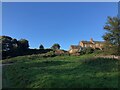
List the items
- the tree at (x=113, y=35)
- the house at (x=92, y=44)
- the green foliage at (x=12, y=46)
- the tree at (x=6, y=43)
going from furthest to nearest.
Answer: the house at (x=92, y=44) < the tree at (x=6, y=43) < the green foliage at (x=12, y=46) < the tree at (x=113, y=35)

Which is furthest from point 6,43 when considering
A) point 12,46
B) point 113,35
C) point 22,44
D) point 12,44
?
point 113,35

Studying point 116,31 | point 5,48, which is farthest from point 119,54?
point 5,48

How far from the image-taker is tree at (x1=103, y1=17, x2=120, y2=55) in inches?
666

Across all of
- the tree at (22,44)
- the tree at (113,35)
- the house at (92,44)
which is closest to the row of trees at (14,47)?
the tree at (22,44)

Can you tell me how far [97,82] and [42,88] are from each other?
63.7 inches

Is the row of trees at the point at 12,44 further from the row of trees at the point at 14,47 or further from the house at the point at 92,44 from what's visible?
the house at the point at 92,44

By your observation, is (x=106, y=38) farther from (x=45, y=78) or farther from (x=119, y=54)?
(x=45, y=78)

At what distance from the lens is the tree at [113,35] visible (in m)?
16.9

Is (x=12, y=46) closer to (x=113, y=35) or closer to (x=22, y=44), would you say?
(x=22, y=44)

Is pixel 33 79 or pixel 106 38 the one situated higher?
pixel 106 38

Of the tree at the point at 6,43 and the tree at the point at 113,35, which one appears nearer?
the tree at the point at 113,35

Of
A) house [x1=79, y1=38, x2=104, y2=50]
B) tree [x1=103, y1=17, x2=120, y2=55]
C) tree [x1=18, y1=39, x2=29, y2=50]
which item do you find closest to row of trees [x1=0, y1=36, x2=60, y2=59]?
tree [x1=18, y1=39, x2=29, y2=50]

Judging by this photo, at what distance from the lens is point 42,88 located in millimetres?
7516

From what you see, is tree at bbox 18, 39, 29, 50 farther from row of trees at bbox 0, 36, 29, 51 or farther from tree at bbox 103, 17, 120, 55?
tree at bbox 103, 17, 120, 55
